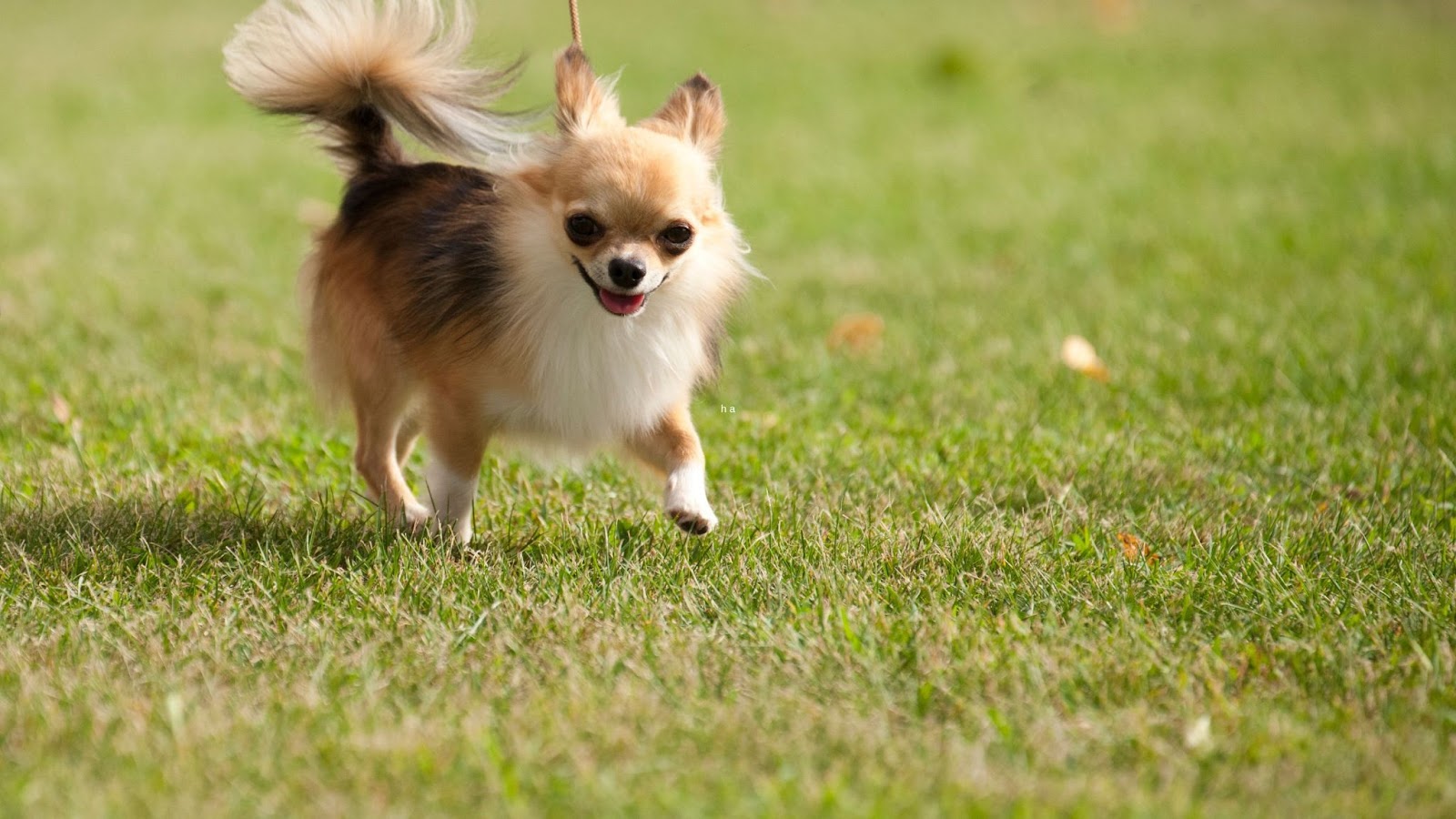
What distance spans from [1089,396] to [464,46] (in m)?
2.58

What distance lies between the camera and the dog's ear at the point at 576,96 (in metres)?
3.75

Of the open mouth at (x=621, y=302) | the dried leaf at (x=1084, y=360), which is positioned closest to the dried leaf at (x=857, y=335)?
the dried leaf at (x=1084, y=360)

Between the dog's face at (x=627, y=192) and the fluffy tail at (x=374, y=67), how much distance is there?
337 millimetres

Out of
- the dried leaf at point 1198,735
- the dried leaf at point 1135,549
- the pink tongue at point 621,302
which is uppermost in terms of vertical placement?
the pink tongue at point 621,302

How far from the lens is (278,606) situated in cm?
343

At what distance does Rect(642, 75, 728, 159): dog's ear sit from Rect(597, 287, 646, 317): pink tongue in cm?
55

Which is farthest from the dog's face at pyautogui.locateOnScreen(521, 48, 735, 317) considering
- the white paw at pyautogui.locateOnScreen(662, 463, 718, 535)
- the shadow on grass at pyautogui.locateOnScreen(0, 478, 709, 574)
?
the shadow on grass at pyautogui.locateOnScreen(0, 478, 709, 574)

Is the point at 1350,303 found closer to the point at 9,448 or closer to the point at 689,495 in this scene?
the point at 689,495

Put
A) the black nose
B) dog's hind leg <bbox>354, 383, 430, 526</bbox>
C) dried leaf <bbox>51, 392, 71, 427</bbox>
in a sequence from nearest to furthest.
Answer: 1. the black nose
2. dog's hind leg <bbox>354, 383, 430, 526</bbox>
3. dried leaf <bbox>51, 392, 71, 427</bbox>

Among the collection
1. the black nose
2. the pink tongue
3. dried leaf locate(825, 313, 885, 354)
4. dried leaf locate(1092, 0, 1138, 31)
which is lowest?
dried leaf locate(825, 313, 885, 354)

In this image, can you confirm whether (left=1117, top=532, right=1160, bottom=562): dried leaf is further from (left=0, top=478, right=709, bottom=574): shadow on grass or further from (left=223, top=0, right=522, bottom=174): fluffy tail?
(left=223, top=0, right=522, bottom=174): fluffy tail

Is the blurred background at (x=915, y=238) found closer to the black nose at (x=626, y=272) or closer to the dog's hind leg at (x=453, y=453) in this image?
the dog's hind leg at (x=453, y=453)

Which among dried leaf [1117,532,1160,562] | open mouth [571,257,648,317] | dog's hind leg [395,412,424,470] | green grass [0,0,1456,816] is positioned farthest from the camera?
dog's hind leg [395,412,424,470]

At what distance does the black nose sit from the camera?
11.2 ft
